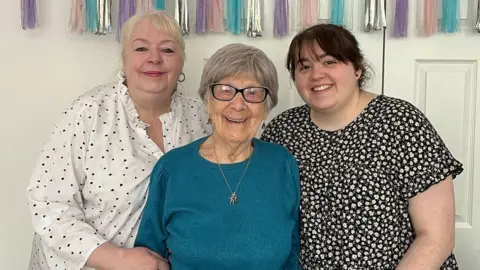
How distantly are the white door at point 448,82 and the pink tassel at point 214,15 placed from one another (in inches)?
23.1

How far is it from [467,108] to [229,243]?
108 cm

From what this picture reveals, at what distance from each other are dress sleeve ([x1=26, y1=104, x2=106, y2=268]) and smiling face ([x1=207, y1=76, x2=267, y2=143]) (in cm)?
38

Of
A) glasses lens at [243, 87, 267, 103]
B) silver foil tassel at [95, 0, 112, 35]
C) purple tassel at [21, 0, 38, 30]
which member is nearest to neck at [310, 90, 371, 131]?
glasses lens at [243, 87, 267, 103]

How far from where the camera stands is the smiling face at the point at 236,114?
1.35m

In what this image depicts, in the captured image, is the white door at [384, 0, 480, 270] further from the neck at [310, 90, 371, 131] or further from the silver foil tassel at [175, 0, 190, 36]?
the silver foil tassel at [175, 0, 190, 36]

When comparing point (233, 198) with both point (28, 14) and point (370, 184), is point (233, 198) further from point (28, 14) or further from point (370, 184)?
point (28, 14)

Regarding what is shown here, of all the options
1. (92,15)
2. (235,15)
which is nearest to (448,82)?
(235,15)

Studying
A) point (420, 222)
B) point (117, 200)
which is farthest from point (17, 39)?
point (420, 222)

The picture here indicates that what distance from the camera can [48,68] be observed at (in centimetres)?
190

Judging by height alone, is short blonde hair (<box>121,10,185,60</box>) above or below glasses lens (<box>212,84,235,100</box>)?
above

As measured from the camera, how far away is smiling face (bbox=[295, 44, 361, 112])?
57.0 inches

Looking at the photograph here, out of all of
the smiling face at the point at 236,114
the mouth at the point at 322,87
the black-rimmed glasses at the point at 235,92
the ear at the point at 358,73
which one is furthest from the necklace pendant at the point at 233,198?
the ear at the point at 358,73

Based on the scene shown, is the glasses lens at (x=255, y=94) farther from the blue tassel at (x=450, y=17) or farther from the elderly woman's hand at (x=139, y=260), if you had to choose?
the blue tassel at (x=450, y=17)

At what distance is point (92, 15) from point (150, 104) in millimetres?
457
